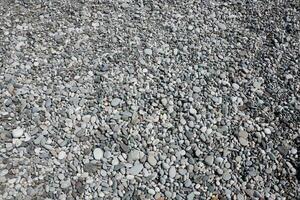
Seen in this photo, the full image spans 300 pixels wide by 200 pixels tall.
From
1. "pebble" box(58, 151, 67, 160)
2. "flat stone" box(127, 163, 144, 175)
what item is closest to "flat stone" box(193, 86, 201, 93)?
"flat stone" box(127, 163, 144, 175)

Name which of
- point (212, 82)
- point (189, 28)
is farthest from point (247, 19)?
point (212, 82)

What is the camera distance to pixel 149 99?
4.93m

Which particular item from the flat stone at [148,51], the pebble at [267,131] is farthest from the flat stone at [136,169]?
the flat stone at [148,51]

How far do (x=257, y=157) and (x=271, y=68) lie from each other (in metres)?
1.43

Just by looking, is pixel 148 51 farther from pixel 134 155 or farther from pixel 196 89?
pixel 134 155

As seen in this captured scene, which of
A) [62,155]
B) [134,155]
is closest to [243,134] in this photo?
[134,155]

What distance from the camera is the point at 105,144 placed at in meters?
4.50

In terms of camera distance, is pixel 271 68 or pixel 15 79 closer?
pixel 15 79

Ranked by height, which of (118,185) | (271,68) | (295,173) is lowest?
(118,185)

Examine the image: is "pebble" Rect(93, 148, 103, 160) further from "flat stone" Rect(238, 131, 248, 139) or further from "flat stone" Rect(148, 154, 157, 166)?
"flat stone" Rect(238, 131, 248, 139)

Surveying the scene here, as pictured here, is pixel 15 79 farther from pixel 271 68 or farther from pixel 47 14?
pixel 271 68

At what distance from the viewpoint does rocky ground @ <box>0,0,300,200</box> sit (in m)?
4.26

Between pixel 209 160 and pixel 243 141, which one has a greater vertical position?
pixel 243 141

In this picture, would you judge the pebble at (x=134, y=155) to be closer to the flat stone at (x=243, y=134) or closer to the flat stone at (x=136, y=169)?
the flat stone at (x=136, y=169)
